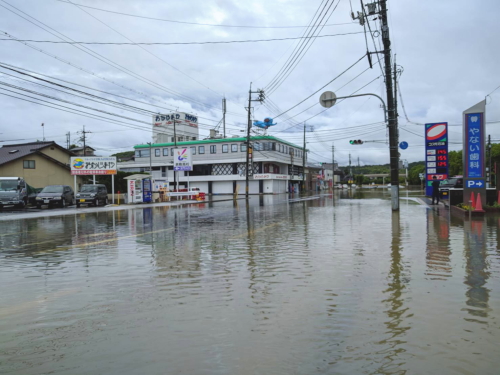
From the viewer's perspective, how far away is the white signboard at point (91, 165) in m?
32.3

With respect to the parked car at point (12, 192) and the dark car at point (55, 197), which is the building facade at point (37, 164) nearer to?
the dark car at point (55, 197)

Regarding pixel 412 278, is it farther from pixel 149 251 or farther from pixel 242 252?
pixel 149 251

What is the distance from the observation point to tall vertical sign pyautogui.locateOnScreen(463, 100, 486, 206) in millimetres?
17297

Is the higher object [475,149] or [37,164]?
[37,164]

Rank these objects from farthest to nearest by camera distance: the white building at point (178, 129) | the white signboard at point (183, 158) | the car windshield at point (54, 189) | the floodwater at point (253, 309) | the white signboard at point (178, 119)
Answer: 1. the white signboard at point (178, 119)
2. the white building at point (178, 129)
3. the white signboard at point (183, 158)
4. the car windshield at point (54, 189)
5. the floodwater at point (253, 309)

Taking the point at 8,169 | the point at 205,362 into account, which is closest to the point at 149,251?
the point at 205,362

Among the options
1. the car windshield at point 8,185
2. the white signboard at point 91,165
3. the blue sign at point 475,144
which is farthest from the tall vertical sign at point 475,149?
the car windshield at point 8,185

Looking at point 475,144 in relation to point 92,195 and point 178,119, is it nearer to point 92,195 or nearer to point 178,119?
point 92,195

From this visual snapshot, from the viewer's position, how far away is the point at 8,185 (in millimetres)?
28234

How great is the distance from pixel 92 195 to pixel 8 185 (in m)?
5.83

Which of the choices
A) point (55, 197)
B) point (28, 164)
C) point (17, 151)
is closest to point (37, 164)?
point (28, 164)

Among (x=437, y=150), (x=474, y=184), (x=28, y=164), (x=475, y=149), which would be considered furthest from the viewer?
(x=28, y=164)

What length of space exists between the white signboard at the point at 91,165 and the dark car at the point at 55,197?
187 centimetres

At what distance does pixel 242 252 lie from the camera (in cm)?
866
